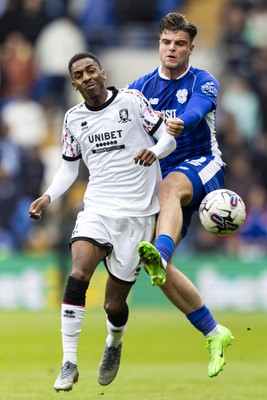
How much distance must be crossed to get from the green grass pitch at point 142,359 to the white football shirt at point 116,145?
1625 millimetres

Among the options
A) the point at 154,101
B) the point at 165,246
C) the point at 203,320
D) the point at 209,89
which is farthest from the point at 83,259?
the point at 209,89

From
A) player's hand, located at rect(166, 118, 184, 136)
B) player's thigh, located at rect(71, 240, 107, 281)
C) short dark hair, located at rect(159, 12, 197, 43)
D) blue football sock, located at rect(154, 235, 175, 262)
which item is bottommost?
player's thigh, located at rect(71, 240, 107, 281)

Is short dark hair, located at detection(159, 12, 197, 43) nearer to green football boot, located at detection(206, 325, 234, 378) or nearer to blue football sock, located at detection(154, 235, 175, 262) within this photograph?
blue football sock, located at detection(154, 235, 175, 262)

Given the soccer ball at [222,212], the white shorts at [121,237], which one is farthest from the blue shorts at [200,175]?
the white shorts at [121,237]

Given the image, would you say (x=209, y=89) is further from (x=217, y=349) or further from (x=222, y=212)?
(x=217, y=349)

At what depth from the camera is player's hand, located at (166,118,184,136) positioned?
380 inches

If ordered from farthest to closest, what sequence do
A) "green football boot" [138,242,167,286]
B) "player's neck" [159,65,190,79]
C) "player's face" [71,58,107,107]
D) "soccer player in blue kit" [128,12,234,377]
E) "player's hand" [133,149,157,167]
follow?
"player's neck" [159,65,190,79] → "soccer player in blue kit" [128,12,234,377] → "player's face" [71,58,107,107] → "player's hand" [133,149,157,167] → "green football boot" [138,242,167,286]

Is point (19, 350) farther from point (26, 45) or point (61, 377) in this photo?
point (26, 45)

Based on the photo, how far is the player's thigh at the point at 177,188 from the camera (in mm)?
10188

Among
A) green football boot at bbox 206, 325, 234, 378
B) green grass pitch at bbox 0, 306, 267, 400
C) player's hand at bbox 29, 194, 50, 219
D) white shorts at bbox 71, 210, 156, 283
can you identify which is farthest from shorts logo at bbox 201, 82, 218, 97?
green grass pitch at bbox 0, 306, 267, 400

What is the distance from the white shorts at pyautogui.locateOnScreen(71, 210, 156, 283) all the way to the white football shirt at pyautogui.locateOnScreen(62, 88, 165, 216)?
68mm

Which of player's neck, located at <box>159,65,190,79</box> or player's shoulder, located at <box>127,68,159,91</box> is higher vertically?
player's neck, located at <box>159,65,190,79</box>

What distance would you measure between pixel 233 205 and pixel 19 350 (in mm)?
5464

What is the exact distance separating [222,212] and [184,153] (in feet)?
2.42
